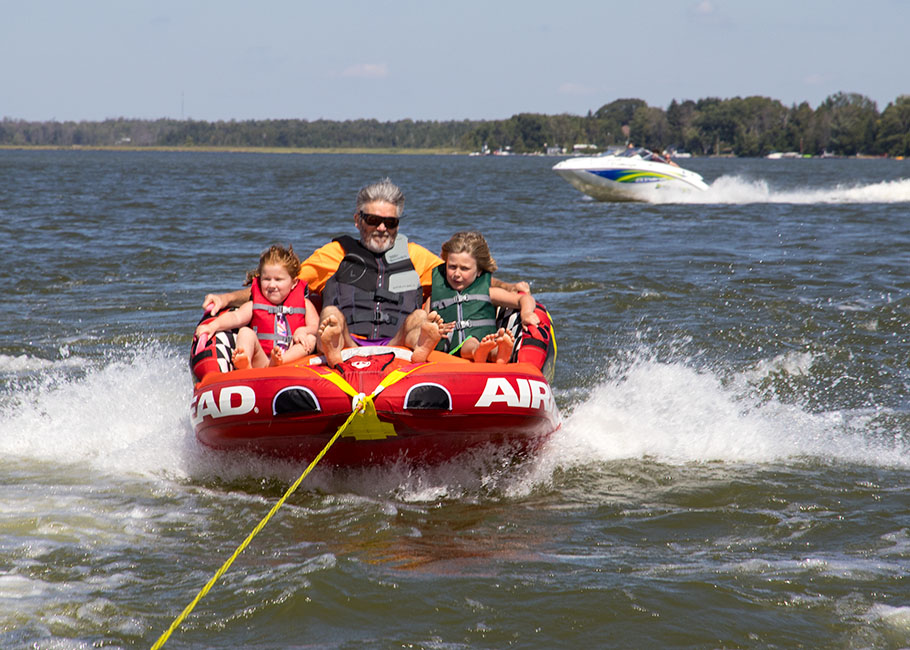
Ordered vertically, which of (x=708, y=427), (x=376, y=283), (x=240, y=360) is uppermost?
(x=376, y=283)

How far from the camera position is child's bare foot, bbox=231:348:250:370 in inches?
204

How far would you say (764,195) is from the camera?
3033 centimetres

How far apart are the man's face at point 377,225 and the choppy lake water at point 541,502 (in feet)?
4.21

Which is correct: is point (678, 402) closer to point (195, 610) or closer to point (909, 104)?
point (195, 610)

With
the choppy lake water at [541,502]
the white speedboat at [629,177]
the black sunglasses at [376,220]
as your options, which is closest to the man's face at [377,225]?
the black sunglasses at [376,220]

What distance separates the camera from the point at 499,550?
4582mm

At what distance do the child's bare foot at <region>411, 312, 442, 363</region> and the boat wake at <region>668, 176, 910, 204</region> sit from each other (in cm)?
2347

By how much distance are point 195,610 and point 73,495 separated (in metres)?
1.74

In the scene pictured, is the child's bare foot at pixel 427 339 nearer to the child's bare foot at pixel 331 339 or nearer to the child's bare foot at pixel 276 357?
the child's bare foot at pixel 331 339

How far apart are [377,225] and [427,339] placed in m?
0.92

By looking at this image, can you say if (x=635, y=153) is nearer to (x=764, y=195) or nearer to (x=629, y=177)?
(x=629, y=177)

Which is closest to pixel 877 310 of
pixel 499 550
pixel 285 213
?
pixel 499 550

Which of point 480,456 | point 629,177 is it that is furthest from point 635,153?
point 480,456

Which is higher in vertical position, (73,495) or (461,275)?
(461,275)
